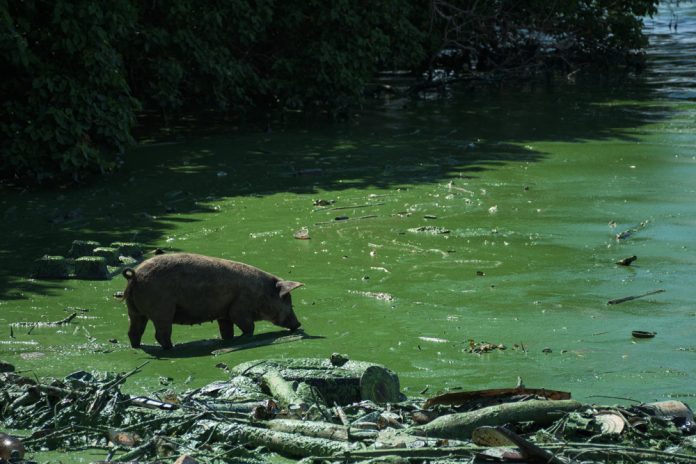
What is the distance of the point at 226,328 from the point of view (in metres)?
9.50

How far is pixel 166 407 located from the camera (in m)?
6.97

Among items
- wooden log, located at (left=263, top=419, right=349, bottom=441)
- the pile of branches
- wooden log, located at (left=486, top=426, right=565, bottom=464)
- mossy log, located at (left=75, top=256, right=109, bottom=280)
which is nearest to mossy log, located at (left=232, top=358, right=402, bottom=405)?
the pile of branches

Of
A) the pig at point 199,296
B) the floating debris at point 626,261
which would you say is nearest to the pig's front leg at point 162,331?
the pig at point 199,296

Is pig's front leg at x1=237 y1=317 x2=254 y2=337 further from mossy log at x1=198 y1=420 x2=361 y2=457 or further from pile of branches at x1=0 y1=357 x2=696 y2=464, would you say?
mossy log at x1=198 y1=420 x2=361 y2=457

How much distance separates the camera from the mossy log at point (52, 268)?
11.5m

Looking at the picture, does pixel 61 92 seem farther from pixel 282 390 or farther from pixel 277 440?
pixel 277 440

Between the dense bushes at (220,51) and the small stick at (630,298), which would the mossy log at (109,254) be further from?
the small stick at (630,298)

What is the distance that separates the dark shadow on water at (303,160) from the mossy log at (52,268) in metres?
0.21

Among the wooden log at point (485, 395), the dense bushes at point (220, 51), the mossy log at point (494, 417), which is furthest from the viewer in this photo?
the dense bushes at point (220, 51)

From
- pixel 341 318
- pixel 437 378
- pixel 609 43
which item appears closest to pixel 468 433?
pixel 437 378

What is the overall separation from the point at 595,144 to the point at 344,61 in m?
4.89

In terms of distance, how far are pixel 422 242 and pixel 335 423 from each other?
252 inches

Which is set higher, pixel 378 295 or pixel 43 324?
pixel 43 324

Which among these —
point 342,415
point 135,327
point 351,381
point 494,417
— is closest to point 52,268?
point 135,327
